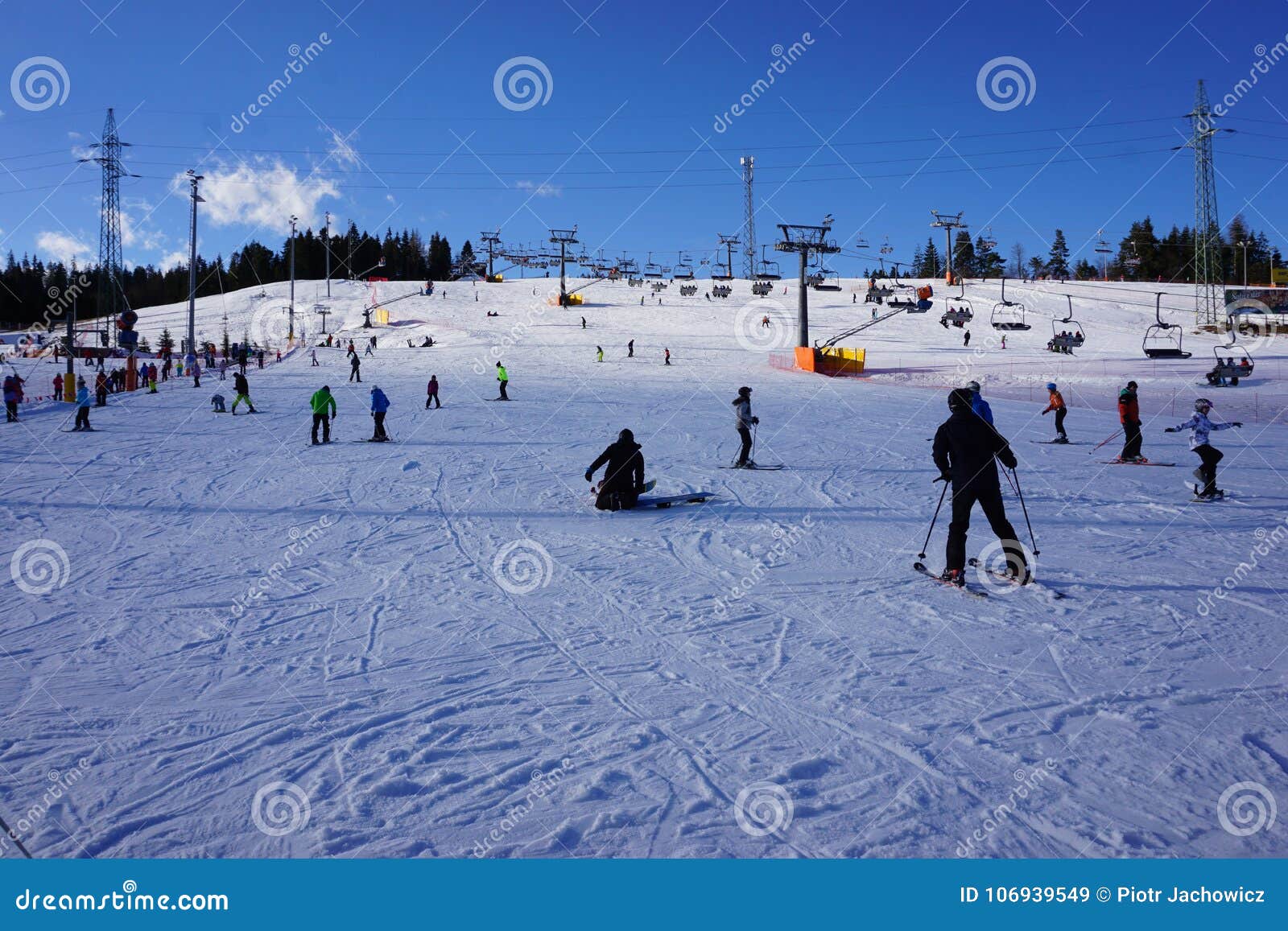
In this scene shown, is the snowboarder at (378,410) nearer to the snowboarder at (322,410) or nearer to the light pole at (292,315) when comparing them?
the snowboarder at (322,410)

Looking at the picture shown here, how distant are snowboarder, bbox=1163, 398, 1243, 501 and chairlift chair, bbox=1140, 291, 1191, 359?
29.9 metres

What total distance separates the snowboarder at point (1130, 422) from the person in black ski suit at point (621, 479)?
8.67 metres

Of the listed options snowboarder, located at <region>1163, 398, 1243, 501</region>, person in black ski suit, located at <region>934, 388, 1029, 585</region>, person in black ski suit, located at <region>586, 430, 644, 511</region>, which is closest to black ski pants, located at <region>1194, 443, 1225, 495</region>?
snowboarder, located at <region>1163, 398, 1243, 501</region>

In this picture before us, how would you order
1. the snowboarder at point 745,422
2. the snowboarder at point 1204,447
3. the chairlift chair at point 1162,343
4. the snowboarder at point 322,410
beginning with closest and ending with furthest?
the snowboarder at point 1204,447
the snowboarder at point 745,422
the snowboarder at point 322,410
the chairlift chair at point 1162,343

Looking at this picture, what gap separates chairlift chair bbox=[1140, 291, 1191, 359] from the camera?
4128cm

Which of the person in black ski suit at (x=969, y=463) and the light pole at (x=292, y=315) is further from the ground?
the light pole at (x=292, y=315)

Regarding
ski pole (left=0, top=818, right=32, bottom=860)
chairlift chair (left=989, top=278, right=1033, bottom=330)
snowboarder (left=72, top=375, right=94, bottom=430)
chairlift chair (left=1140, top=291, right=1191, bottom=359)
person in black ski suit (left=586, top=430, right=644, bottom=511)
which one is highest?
chairlift chair (left=989, top=278, right=1033, bottom=330)

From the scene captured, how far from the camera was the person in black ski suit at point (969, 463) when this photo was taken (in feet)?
20.5

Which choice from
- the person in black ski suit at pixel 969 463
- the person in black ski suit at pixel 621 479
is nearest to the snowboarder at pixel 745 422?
the person in black ski suit at pixel 621 479

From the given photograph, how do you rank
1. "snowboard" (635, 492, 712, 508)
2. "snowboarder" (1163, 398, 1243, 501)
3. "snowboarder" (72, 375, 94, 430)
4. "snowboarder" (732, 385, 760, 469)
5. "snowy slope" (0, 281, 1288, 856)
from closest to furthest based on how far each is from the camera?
"snowy slope" (0, 281, 1288, 856)
"snowboarder" (1163, 398, 1243, 501)
"snowboard" (635, 492, 712, 508)
"snowboarder" (732, 385, 760, 469)
"snowboarder" (72, 375, 94, 430)

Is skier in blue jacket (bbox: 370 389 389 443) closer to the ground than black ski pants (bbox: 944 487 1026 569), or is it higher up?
higher up

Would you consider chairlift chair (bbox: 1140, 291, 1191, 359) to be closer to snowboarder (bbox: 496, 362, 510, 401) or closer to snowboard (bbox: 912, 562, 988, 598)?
snowboarder (bbox: 496, 362, 510, 401)

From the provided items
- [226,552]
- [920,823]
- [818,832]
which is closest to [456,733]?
[818,832]

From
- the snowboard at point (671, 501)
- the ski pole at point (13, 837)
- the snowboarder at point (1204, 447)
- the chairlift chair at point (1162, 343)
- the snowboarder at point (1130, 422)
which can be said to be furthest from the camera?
the chairlift chair at point (1162, 343)
